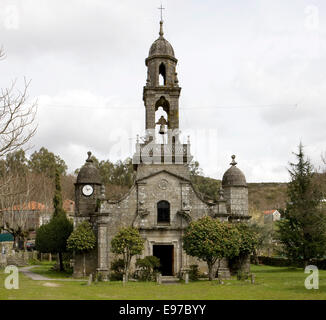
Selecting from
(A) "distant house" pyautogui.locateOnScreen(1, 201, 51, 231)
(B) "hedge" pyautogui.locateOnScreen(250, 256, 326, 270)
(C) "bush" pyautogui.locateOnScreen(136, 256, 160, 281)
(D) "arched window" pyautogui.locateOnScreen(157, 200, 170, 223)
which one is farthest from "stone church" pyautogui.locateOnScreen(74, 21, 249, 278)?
(A) "distant house" pyautogui.locateOnScreen(1, 201, 51, 231)

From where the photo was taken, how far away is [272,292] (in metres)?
20.1

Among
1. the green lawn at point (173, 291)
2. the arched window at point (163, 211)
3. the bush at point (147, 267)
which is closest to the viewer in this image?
the green lawn at point (173, 291)

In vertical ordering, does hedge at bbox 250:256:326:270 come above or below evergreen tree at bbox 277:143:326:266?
below

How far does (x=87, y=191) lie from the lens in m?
31.4

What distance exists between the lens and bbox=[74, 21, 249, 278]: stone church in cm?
2883

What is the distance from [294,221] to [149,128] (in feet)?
51.9

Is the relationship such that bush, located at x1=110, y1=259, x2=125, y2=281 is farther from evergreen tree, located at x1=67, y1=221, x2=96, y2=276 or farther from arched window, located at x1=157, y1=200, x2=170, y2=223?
arched window, located at x1=157, y1=200, x2=170, y2=223

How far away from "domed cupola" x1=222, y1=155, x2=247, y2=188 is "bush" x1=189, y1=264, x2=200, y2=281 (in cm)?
708

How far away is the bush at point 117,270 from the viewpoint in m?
27.8

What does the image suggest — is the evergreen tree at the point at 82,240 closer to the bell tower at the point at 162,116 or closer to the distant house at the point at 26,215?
the bell tower at the point at 162,116

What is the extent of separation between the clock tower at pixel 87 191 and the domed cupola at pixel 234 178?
9694 mm

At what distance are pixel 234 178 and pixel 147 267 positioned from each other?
9.76 m

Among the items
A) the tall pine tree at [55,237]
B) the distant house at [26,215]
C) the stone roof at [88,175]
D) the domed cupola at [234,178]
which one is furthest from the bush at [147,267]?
the distant house at [26,215]

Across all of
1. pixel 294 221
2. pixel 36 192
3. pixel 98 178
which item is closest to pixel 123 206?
pixel 98 178
